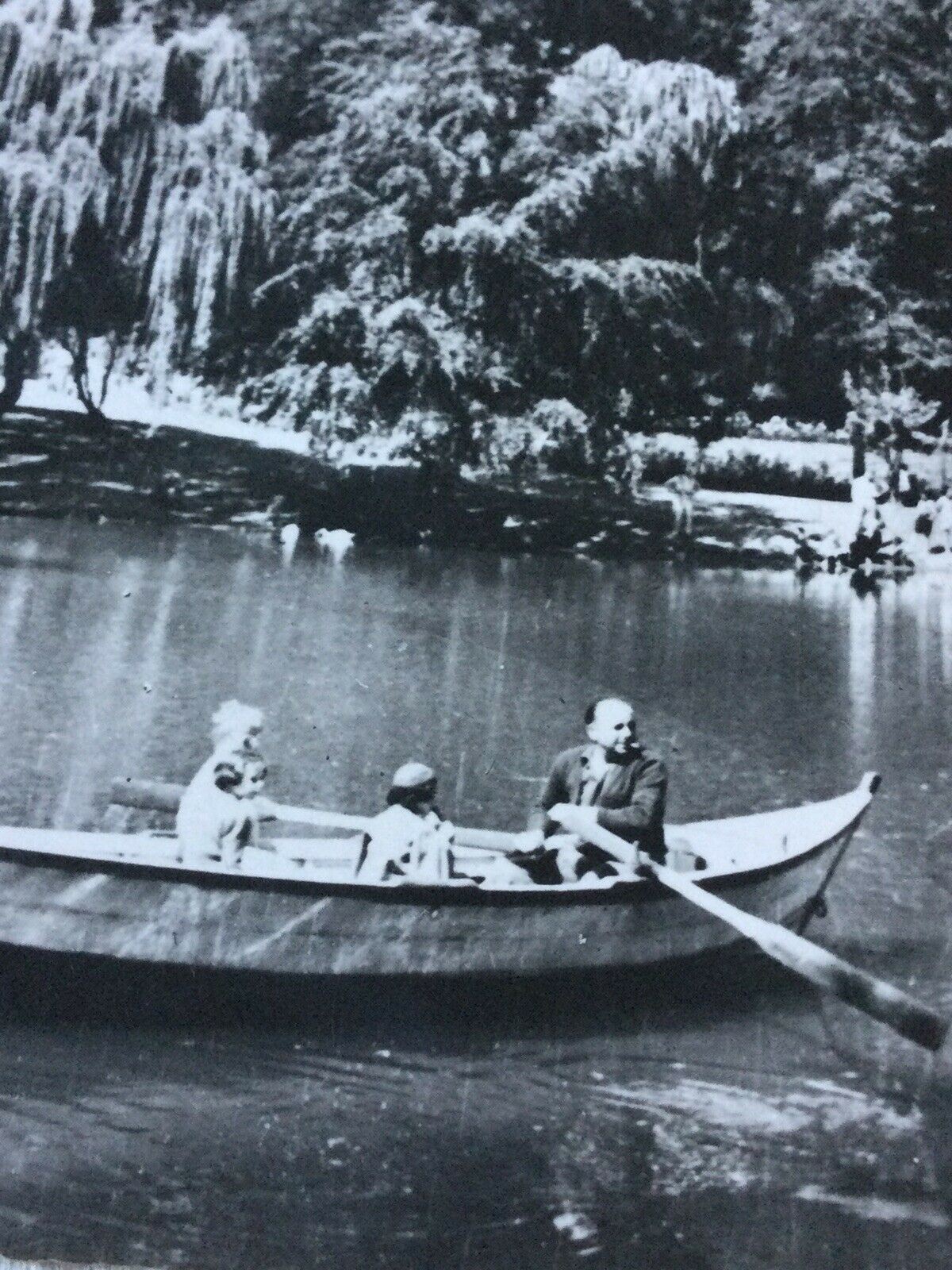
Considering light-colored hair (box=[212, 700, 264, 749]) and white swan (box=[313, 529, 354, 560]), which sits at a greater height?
white swan (box=[313, 529, 354, 560])

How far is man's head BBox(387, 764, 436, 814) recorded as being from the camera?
→ 310 cm

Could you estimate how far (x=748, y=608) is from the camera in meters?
3.91

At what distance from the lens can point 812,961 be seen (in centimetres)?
286

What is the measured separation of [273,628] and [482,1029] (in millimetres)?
1358

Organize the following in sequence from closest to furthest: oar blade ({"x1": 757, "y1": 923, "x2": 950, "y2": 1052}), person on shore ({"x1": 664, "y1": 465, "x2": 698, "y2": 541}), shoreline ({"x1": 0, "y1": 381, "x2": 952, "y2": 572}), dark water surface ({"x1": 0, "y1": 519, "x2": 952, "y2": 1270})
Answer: dark water surface ({"x1": 0, "y1": 519, "x2": 952, "y2": 1270}) → oar blade ({"x1": 757, "y1": 923, "x2": 950, "y2": 1052}) → shoreline ({"x1": 0, "y1": 381, "x2": 952, "y2": 572}) → person on shore ({"x1": 664, "y1": 465, "x2": 698, "y2": 541})

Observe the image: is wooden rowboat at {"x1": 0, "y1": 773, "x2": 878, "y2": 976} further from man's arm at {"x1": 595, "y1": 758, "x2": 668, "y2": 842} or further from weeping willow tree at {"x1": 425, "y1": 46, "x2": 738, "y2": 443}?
weeping willow tree at {"x1": 425, "y1": 46, "x2": 738, "y2": 443}

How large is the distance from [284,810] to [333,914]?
45 cm

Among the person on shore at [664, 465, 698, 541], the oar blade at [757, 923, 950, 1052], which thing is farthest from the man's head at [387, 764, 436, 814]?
the person on shore at [664, 465, 698, 541]

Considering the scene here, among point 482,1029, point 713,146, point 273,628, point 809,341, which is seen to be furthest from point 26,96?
point 482,1029

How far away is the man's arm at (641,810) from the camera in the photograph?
3.14 m

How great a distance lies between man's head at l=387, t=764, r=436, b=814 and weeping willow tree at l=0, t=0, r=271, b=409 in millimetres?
1436

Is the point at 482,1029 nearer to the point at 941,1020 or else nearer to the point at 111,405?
the point at 941,1020

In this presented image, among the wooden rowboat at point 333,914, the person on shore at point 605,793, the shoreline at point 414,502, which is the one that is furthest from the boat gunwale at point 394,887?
the shoreline at point 414,502

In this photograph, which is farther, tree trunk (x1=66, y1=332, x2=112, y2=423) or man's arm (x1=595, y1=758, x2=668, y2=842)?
tree trunk (x1=66, y1=332, x2=112, y2=423)
